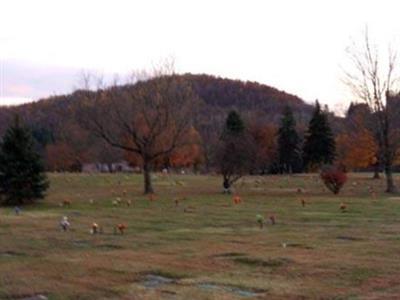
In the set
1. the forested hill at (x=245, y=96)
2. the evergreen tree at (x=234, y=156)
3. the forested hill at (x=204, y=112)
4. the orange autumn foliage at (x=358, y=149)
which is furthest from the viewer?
the forested hill at (x=245, y=96)

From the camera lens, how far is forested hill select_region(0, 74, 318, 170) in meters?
88.4

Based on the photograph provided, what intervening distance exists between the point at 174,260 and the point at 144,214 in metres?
11.5

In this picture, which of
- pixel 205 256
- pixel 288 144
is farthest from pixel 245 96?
pixel 205 256

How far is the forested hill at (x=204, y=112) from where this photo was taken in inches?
3482

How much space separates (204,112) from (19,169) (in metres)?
94.2

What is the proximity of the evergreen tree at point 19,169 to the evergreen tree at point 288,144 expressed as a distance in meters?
47.7

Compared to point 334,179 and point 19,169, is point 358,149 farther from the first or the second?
point 19,169

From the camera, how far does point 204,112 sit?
125 m

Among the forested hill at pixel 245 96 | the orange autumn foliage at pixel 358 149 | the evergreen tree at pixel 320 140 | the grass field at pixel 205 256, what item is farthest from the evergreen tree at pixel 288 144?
the forested hill at pixel 245 96

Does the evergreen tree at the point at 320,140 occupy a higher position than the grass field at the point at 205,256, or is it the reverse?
the evergreen tree at the point at 320,140

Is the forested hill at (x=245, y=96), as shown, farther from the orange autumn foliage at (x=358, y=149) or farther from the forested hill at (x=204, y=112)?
the orange autumn foliage at (x=358, y=149)

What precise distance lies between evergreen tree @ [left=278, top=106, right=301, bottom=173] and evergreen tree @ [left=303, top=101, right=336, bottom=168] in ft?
16.8

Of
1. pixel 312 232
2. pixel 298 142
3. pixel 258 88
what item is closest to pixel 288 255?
pixel 312 232

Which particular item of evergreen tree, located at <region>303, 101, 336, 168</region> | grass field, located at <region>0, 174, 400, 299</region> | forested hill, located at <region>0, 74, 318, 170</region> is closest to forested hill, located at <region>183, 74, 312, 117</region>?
forested hill, located at <region>0, 74, 318, 170</region>
